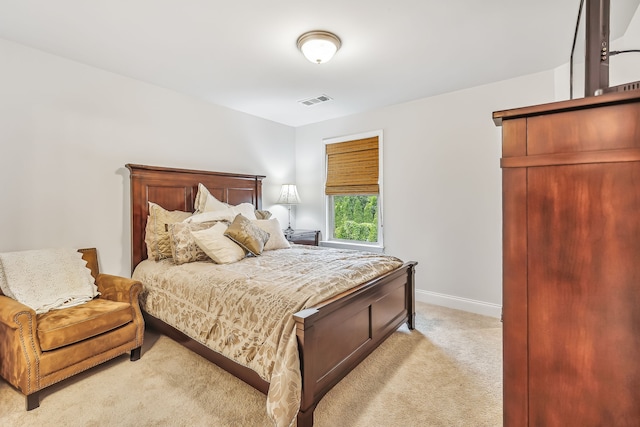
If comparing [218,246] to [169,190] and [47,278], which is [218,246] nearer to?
[169,190]

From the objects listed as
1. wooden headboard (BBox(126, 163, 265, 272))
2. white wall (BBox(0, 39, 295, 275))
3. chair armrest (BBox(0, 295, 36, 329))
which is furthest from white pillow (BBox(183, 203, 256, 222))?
chair armrest (BBox(0, 295, 36, 329))

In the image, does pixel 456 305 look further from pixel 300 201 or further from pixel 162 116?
pixel 162 116

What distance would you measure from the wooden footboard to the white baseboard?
1044 mm

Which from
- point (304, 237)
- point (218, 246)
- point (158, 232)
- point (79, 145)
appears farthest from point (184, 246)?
point (304, 237)

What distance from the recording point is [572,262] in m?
0.71

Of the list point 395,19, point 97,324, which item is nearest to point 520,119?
point 395,19

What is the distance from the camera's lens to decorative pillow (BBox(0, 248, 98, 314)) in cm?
212

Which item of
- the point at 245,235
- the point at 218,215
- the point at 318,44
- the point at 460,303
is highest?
the point at 318,44

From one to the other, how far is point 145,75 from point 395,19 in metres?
2.45

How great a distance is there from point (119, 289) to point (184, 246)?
582mm

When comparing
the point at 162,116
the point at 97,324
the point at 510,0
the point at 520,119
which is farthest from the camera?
the point at 162,116

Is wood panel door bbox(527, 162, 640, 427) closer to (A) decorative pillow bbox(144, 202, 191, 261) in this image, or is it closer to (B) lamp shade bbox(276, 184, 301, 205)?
(A) decorative pillow bbox(144, 202, 191, 261)

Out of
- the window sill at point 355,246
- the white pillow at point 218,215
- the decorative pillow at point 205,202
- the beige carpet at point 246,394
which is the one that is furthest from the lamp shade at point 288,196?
the beige carpet at point 246,394

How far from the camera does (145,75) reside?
118 inches
